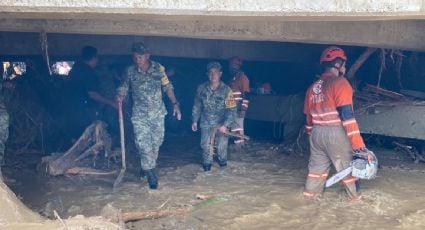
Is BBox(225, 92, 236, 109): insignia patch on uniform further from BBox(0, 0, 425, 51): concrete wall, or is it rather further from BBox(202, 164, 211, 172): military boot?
BBox(0, 0, 425, 51): concrete wall

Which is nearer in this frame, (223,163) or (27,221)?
(27,221)

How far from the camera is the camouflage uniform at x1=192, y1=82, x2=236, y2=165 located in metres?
8.20

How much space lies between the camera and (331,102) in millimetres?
6215

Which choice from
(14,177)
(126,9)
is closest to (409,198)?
(126,9)

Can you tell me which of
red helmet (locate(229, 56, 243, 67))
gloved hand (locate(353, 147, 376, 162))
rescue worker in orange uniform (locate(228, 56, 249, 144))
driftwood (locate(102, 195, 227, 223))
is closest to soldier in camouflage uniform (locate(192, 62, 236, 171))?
rescue worker in orange uniform (locate(228, 56, 249, 144))

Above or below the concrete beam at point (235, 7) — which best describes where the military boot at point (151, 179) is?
below

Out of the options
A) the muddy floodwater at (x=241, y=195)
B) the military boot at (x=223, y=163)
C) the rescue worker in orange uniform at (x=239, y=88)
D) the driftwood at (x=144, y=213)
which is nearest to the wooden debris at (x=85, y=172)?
the muddy floodwater at (x=241, y=195)

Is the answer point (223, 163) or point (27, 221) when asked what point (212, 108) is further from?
point (27, 221)

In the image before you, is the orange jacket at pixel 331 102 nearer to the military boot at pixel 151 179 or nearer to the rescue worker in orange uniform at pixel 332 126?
the rescue worker in orange uniform at pixel 332 126

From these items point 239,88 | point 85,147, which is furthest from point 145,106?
point 239,88

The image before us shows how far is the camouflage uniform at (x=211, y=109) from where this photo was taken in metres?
8.20

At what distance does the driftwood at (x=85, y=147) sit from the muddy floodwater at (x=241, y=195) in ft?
0.89

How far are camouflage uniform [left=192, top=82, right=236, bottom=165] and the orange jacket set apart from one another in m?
1.95

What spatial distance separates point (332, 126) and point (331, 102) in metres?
0.32
